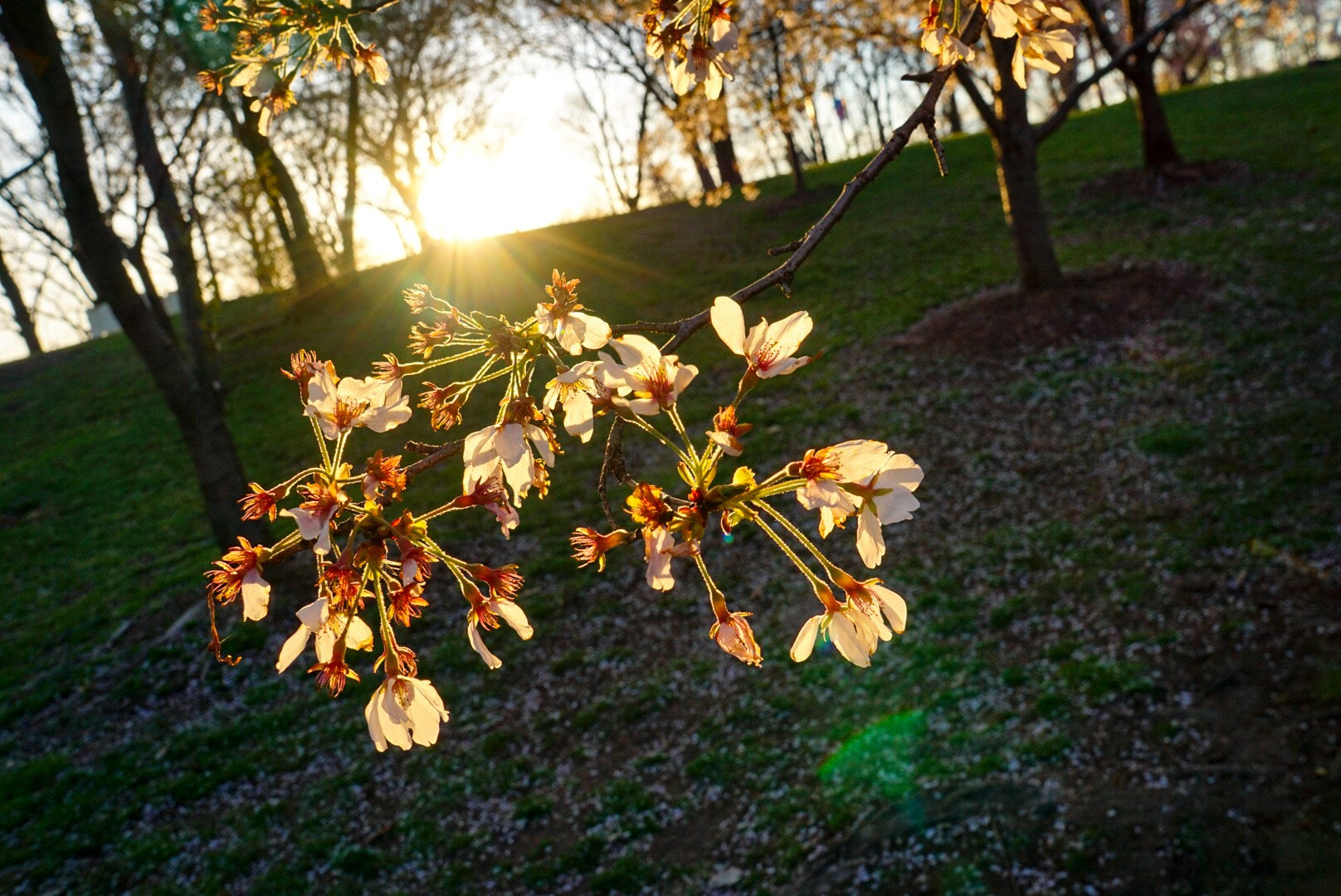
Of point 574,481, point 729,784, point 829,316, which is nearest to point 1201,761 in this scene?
point 729,784

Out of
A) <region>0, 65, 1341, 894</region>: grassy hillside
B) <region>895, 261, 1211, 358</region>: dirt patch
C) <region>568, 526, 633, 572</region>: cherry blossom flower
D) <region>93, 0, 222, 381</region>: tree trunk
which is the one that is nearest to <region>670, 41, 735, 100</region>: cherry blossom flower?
<region>568, 526, 633, 572</region>: cherry blossom flower

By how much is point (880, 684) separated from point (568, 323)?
5500 millimetres

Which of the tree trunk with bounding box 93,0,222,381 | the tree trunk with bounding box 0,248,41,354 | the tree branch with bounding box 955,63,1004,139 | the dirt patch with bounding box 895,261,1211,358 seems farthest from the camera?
the tree trunk with bounding box 0,248,41,354

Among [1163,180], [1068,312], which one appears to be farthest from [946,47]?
[1163,180]

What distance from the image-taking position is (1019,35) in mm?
1475

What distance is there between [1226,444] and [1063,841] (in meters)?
4.59

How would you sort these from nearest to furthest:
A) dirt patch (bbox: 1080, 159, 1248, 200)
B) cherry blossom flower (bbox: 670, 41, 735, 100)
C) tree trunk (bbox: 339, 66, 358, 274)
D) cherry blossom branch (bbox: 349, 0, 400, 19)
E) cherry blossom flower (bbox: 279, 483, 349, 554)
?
cherry blossom flower (bbox: 279, 483, 349, 554), cherry blossom flower (bbox: 670, 41, 735, 100), cherry blossom branch (bbox: 349, 0, 400, 19), dirt patch (bbox: 1080, 159, 1248, 200), tree trunk (bbox: 339, 66, 358, 274)

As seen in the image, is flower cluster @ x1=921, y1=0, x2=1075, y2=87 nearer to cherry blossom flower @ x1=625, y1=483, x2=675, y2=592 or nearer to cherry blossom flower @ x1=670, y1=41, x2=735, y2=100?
cherry blossom flower @ x1=670, y1=41, x2=735, y2=100

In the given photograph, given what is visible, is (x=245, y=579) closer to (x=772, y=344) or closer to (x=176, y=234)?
(x=772, y=344)

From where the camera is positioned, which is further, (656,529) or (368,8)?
(368,8)

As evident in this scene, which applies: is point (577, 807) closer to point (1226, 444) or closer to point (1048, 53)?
point (1048, 53)

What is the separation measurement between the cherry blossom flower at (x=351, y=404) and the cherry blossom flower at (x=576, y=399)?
169mm

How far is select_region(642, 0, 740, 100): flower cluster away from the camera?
154 centimetres

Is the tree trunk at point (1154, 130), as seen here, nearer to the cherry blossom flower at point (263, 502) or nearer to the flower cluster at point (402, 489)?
the flower cluster at point (402, 489)
